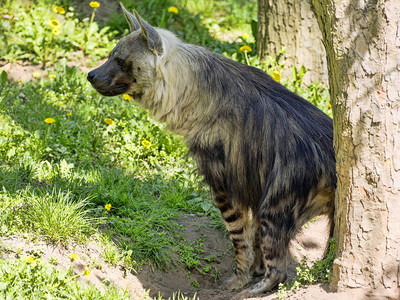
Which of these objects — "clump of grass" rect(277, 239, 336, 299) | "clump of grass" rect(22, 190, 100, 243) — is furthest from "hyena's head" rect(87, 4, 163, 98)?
"clump of grass" rect(277, 239, 336, 299)

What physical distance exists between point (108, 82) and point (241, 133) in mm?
1147

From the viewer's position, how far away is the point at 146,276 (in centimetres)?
427

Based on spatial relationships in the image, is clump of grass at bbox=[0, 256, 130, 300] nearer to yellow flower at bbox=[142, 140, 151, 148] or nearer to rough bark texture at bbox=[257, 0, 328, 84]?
yellow flower at bbox=[142, 140, 151, 148]

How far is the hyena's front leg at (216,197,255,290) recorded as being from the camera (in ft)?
14.2

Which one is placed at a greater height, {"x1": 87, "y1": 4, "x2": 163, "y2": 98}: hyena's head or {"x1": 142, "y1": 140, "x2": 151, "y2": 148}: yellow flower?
{"x1": 87, "y1": 4, "x2": 163, "y2": 98}: hyena's head

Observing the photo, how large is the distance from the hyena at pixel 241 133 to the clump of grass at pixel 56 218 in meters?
0.94

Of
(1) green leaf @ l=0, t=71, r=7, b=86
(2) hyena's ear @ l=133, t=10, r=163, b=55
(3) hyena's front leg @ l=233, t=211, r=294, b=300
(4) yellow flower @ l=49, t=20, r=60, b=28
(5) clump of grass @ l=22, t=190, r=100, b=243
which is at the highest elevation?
(4) yellow flower @ l=49, t=20, r=60, b=28

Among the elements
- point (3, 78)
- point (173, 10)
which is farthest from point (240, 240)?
point (173, 10)

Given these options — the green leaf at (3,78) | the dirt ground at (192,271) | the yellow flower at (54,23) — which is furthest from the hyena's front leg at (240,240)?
the yellow flower at (54,23)

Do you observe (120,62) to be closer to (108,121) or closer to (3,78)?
(108,121)

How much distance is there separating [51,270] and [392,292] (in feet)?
6.65

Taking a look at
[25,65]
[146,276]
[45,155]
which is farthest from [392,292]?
[25,65]

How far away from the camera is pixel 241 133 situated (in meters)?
4.05

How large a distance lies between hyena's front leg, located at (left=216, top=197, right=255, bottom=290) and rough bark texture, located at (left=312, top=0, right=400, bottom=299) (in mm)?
1225
